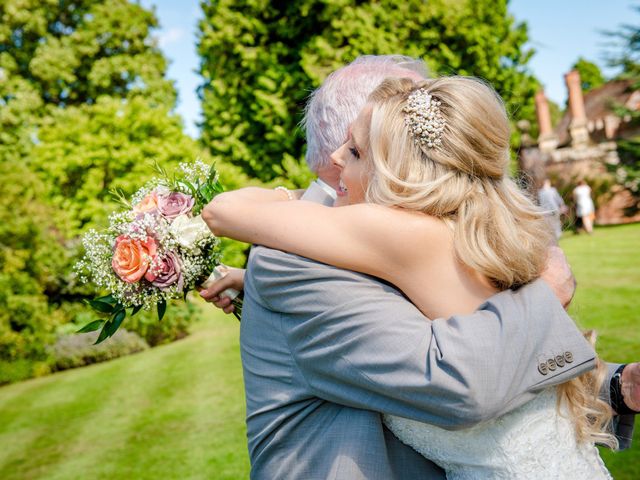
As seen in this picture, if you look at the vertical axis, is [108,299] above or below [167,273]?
below

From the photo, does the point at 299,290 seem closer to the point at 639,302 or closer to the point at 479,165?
the point at 479,165

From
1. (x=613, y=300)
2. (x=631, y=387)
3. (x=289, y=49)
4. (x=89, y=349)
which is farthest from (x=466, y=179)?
(x=89, y=349)

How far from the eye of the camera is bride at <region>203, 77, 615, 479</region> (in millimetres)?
1742

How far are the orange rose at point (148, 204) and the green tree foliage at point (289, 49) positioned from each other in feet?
32.5

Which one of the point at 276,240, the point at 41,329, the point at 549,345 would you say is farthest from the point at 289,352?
the point at 41,329

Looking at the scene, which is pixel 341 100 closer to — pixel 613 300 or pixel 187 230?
pixel 187 230

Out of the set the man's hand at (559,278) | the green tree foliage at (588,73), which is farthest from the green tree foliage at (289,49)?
the green tree foliage at (588,73)

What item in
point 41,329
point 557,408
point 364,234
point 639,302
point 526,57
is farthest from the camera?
point 526,57

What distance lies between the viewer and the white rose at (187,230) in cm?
266

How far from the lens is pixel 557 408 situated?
1965mm

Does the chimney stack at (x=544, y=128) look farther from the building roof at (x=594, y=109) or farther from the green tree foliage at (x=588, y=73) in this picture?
the green tree foliage at (x=588, y=73)

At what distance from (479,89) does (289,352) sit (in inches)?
39.6

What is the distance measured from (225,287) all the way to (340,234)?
1.16 m

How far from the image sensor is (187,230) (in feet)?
8.80
